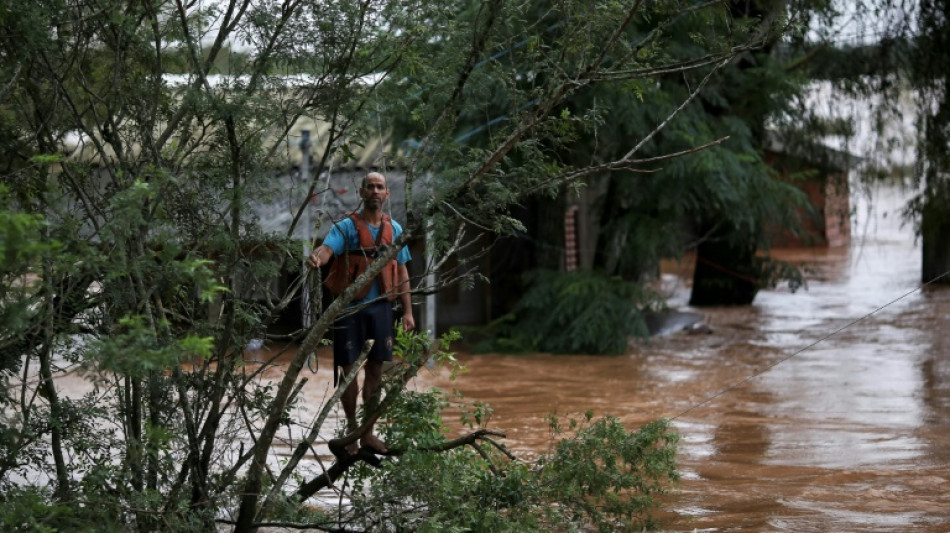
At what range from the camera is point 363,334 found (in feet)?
25.5

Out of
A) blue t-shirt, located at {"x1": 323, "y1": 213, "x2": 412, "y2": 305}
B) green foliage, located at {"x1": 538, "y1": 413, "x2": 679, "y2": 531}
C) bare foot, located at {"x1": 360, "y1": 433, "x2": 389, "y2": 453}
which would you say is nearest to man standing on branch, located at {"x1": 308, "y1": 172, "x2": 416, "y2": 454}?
blue t-shirt, located at {"x1": 323, "y1": 213, "x2": 412, "y2": 305}

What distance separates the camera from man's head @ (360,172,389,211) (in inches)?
293

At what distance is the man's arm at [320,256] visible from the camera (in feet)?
21.8

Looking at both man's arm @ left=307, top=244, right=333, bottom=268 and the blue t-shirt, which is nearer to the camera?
man's arm @ left=307, top=244, right=333, bottom=268

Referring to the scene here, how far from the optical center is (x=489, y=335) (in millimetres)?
17859

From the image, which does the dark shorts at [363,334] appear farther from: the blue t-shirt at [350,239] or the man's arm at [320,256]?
the man's arm at [320,256]

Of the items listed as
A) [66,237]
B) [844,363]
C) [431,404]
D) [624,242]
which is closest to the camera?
[66,237]

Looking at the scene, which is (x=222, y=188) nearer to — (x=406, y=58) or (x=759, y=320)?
(x=406, y=58)

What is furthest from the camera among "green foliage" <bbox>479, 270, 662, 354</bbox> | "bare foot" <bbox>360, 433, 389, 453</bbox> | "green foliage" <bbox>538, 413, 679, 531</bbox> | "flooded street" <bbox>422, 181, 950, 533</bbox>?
"green foliage" <bbox>479, 270, 662, 354</bbox>

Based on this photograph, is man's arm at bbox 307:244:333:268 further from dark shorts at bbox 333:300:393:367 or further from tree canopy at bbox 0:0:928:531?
dark shorts at bbox 333:300:393:367

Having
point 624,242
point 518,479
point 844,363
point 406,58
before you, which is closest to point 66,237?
point 406,58

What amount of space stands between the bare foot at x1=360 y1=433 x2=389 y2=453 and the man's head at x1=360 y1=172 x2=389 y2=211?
1.41m

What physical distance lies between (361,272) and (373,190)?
0.48m

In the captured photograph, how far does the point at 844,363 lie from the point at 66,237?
11.6 m
